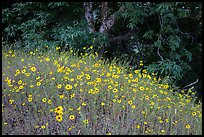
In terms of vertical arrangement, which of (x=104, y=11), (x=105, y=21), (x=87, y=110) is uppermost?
(x=104, y=11)

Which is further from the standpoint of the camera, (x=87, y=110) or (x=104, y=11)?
(x=104, y=11)

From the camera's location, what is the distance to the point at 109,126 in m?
2.90

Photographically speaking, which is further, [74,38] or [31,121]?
[74,38]

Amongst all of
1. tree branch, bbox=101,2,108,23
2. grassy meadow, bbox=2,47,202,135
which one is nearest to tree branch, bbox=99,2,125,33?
tree branch, bbox=101,2,108,23

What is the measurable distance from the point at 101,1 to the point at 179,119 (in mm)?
4309

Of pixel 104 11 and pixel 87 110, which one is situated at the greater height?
pixel 104 11

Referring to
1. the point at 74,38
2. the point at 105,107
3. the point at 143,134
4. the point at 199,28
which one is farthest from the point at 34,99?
the point at 199,28

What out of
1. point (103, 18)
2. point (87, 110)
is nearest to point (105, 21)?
point (103, 18)

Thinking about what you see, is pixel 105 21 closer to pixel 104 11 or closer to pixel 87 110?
pixel 104 11

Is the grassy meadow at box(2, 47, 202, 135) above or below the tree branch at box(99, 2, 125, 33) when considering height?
below

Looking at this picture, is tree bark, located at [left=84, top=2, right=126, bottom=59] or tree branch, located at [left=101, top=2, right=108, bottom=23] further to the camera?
tree branch, located at [left=101, top=2, right=108, bottom=23]

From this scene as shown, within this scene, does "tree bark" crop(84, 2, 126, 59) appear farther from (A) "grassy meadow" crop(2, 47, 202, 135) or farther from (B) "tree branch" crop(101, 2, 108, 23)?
(A) "grassy meadow" crop(2, 47, 202, 135)

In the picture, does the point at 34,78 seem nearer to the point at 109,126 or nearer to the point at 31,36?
the point at 109,126

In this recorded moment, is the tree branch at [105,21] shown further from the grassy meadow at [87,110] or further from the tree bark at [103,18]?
the grassy meadow at [87,110]
